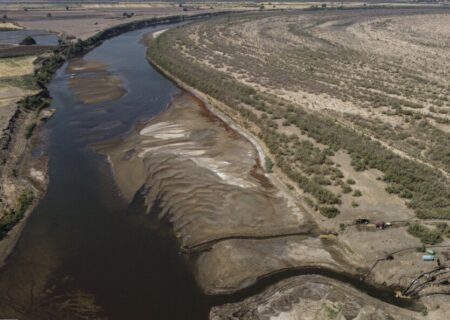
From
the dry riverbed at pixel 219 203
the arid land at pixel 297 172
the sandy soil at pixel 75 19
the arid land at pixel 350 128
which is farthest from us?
the sandy soil at pixel 75 19

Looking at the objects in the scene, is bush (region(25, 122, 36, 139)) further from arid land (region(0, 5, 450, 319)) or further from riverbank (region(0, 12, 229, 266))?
arid land (region(0, 5, 450, 319))

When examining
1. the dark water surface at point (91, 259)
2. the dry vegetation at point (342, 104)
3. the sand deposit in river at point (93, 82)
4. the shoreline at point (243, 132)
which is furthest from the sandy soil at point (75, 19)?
the dark water surface at point (91, 259)

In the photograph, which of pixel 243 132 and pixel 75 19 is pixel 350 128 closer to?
pixel 243 132

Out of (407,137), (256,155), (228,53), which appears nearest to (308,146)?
(256,155)

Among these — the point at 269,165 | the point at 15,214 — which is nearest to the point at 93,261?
the point at 15,214

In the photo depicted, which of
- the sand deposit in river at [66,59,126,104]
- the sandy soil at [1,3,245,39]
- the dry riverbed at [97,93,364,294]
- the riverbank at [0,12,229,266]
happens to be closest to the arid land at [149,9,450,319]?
the dry riverbed at [97,93,364,294]

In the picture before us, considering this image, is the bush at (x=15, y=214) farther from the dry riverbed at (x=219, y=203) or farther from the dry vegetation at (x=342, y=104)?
the dry vegetation at (x=342, y=104)

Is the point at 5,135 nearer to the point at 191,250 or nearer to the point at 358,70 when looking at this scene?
the point at 191,250
